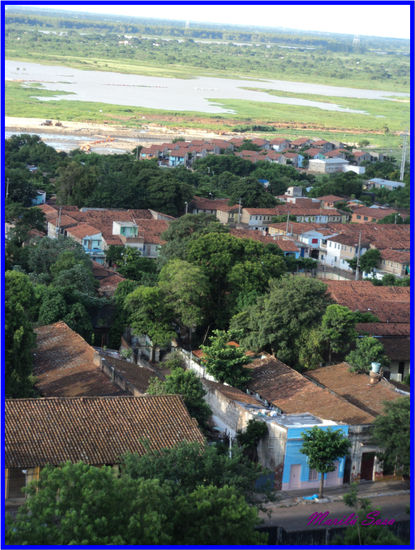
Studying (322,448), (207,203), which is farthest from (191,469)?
(207,203)

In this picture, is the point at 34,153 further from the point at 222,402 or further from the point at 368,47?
the point at 368,47

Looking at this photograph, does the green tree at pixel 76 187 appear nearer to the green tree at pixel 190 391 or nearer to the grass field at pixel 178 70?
the green tree at pixel 190 391

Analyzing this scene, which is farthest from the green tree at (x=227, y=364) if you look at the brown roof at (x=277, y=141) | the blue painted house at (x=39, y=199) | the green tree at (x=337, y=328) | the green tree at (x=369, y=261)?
the brown roof at (x=277, y=141)

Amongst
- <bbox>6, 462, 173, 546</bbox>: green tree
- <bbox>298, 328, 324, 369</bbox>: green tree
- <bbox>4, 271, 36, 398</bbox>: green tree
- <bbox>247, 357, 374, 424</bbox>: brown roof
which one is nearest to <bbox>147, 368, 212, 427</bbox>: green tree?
<bbox>247, 357, 374, 424</bbox>: brown roof

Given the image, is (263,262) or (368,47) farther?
(368,47)

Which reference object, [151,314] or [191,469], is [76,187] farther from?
[191,469]

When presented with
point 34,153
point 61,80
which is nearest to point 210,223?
point 34,153
